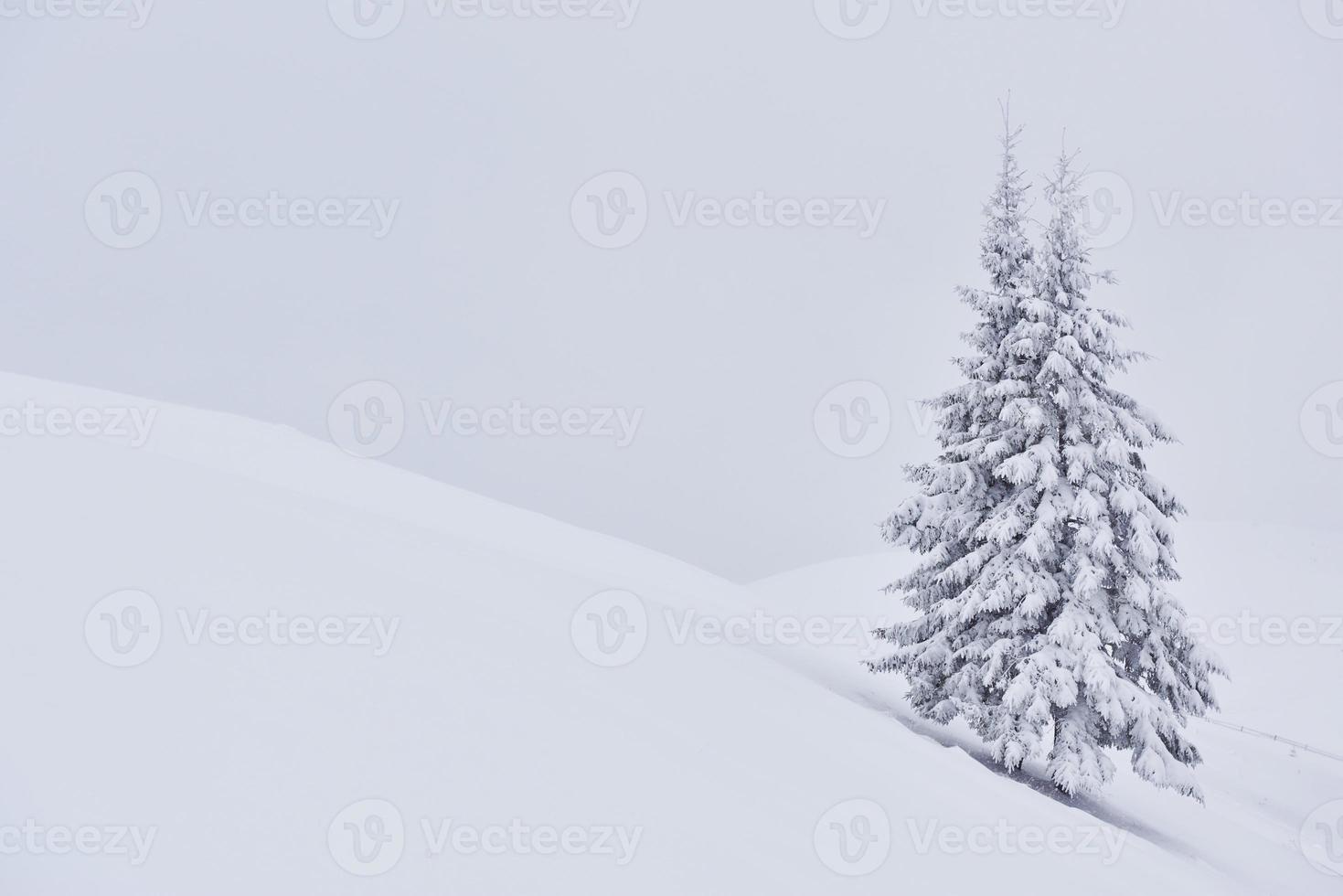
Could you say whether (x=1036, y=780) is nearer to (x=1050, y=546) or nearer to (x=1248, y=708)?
(x=1050, y=546)

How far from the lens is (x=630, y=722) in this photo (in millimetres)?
8195

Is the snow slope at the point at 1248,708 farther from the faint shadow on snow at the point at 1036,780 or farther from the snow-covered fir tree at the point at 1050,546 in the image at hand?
the snow-covered fir tree at the point at 1050,546

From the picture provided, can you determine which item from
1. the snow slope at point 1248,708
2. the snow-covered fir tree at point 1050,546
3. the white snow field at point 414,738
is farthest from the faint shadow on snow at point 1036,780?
the snow-covered fir tree at point 1050,546

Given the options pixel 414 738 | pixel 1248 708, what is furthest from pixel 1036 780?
pixel 1248 708

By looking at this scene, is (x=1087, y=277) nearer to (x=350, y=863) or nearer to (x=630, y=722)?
(x=630, y=722)

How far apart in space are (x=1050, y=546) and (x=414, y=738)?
32.9 ft

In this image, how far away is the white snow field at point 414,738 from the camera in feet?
18.9

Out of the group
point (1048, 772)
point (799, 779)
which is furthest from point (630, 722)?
point (1048, 772)

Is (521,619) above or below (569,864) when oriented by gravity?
above

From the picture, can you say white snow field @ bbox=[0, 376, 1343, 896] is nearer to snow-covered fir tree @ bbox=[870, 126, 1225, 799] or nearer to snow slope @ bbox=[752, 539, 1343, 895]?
snow slope @ bbox=[752, 539, 1343, 895]

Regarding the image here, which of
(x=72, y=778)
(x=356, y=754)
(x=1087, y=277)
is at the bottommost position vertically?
(x=72, y=778)

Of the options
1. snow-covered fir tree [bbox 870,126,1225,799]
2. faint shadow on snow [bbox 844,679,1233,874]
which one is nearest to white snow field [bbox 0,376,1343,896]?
faint shadow on snow [bbox 844,679,1233,874]

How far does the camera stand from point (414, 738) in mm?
7012

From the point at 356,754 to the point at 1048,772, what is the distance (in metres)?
10.3
